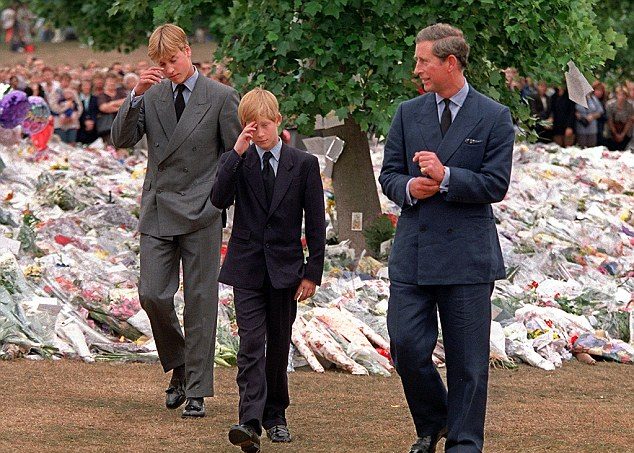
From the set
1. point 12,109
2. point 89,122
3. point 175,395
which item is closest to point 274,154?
point 175,395

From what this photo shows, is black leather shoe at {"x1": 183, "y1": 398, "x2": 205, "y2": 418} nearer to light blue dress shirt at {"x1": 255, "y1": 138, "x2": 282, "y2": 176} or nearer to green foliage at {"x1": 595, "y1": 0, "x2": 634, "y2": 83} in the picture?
light blue dress shirt at {"x1": 255, "y1": 138, "x2": 282, "y2": 176}

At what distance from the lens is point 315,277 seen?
734 cm

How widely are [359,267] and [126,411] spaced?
18.1 feet

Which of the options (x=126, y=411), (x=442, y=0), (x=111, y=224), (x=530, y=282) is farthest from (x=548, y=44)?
(x=126, y=411)

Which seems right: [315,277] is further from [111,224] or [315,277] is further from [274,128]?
[111,224]

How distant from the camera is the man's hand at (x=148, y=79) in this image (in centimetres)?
784

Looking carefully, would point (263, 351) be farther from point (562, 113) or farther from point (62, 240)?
point (562, 113)

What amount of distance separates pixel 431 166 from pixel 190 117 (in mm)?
2196

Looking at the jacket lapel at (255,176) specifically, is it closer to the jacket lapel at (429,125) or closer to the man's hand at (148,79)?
the man's hand at (148,79)

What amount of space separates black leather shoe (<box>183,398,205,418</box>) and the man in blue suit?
5.64 feet

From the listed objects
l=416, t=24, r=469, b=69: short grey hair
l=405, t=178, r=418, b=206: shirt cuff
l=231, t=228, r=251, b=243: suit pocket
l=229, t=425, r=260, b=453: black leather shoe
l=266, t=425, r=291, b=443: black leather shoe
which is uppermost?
l=416, t=24, r=469, b=69: short grey hair

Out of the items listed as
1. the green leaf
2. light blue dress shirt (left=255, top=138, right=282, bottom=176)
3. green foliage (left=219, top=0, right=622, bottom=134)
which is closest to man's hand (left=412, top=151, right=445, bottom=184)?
light blue dress shirt (left=255, top=138, right=282, bottom=176)

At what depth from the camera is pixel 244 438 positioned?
690cm

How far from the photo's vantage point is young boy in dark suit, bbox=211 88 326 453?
7238 mm
